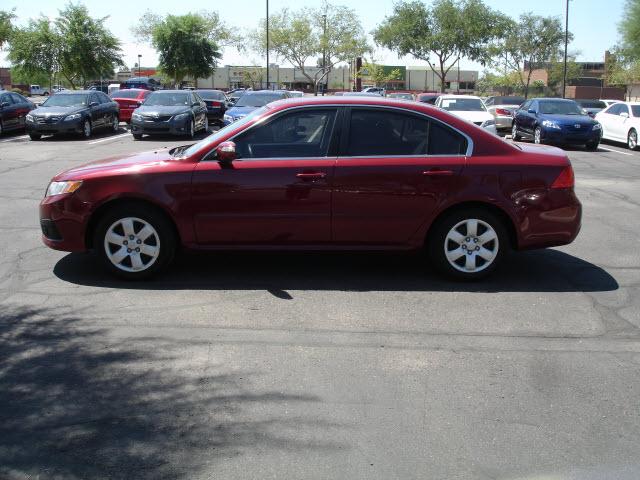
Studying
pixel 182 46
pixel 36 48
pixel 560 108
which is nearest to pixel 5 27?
pixel 36 48

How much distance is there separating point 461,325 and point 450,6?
5300 centimetres

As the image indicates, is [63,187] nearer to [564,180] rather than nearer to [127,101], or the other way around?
[564,180]

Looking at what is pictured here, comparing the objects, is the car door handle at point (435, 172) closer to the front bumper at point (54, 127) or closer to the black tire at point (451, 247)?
the black tire at point (451, 247)

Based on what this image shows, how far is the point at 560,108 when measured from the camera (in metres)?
21.5

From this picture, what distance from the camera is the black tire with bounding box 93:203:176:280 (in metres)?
6.12

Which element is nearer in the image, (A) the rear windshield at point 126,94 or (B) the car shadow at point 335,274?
(B) the car shadow at point 335,274

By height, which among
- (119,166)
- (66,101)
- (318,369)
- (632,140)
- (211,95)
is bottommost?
(318,369)

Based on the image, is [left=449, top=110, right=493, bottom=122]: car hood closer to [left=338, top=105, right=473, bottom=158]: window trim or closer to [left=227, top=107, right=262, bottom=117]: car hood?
[left=227, top=107, right=262, bottom=117]: car hood

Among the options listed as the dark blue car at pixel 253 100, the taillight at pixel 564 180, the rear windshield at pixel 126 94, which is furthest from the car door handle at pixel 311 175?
the rear windshield at pixel 126 94

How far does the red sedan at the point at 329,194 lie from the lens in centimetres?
607

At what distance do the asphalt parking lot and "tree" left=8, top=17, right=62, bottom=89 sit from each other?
1340 inches

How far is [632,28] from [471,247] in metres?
37.1

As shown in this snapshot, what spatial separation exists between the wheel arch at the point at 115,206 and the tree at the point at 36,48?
3497 cm

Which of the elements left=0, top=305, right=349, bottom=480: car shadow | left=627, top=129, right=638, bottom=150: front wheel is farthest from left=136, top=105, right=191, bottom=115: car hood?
left=0, top=305, right=349, bottom=480: car shadow
